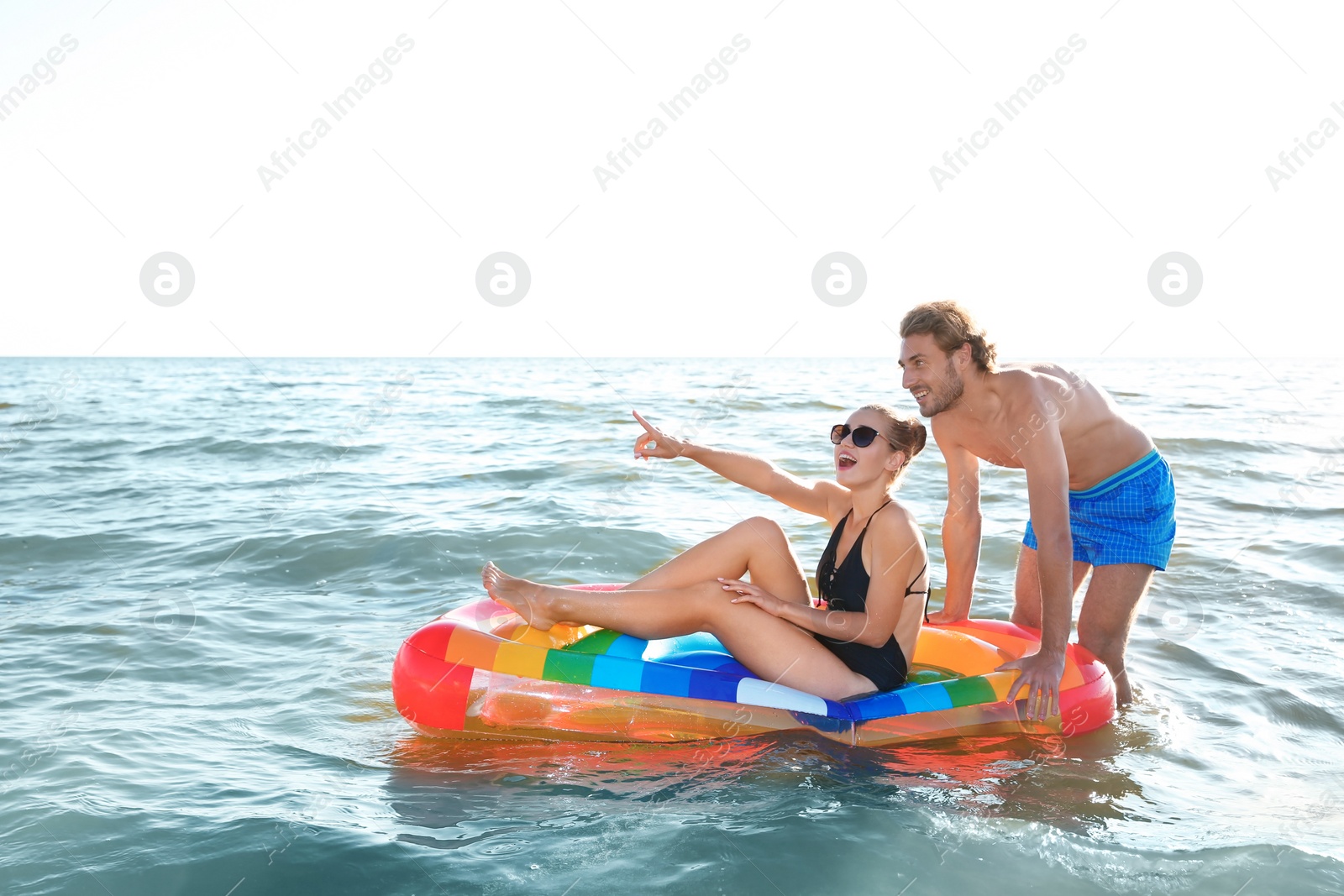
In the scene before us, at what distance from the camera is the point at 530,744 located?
12.1ft

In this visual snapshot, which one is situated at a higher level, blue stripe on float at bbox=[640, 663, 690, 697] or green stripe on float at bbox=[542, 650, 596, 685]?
blue stripe on float at bbox=[640, 663, 690, 697]

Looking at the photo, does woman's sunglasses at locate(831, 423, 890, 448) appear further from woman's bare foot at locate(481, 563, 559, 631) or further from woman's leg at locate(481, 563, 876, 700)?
woman's bare foot at locate(481, 563, 559, 631)

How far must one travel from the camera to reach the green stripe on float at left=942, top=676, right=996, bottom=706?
3.60 metres

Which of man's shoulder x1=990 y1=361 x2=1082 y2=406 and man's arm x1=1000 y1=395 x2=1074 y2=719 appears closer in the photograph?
man's arm x1=1000 y1=395 x2=1074 y2=719

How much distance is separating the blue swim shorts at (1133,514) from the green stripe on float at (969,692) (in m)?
0.74

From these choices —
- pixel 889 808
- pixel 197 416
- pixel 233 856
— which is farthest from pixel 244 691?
pixel 197 416

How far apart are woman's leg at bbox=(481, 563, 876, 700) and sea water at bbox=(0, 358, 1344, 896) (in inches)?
11.2

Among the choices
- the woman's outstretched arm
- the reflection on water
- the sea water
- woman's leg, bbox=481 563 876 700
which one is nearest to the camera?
the sea water

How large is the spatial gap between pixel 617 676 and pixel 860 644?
0.91 m

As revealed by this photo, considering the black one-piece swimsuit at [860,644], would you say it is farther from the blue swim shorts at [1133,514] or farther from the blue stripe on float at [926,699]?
the blue swim shorts at [1133,514]

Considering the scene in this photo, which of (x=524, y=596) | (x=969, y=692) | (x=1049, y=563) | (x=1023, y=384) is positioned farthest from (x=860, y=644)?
(x=524, y=596)

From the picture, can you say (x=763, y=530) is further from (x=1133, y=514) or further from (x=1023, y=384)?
(x=1133, y=514)

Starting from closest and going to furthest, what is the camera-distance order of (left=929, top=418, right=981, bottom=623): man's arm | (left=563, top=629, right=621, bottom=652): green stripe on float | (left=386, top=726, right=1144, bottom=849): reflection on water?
(left=386, top=726, right=1144, bottom=849): reflection on water
(left=563, top=629, right=621, bottom=652): green stripe on float
(left=929, top=418, right=981, bottom=623): man's arm

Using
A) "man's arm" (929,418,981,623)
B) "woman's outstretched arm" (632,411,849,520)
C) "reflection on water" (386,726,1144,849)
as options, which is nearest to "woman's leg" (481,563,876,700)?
"reflection on water" (386,726,1144,849)
